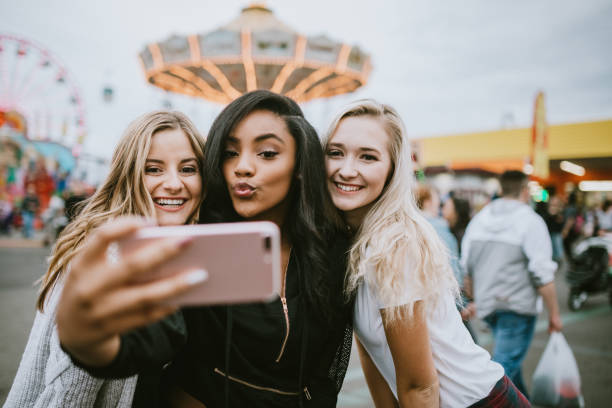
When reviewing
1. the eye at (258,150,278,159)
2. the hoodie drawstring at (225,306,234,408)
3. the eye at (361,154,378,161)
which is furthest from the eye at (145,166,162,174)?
the eye at (361,154,378,161)

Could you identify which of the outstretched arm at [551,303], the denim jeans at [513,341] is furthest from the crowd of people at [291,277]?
the outstretched arm at [551,303]

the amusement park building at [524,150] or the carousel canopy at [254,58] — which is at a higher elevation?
the carousel canopy at [254,58]

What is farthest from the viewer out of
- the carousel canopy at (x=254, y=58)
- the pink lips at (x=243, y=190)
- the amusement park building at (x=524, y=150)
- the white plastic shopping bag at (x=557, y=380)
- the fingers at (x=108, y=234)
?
the amusement park building at (x=524, y=150)

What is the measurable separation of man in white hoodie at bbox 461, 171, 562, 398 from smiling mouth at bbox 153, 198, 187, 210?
2986 mm

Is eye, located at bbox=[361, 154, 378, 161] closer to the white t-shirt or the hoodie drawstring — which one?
the white t-shirt

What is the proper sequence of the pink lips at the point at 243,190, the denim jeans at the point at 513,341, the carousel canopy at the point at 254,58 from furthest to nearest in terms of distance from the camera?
the carousel canopy at the point at 254,58
the denim jeans at the point at 513,341
the pink lips at the point at 243,190

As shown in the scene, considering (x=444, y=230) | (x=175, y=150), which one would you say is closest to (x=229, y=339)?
(x=175, y=150)

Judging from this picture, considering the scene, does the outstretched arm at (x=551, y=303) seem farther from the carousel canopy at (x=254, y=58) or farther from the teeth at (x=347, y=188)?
the carousel canopy at (x=254, y=58)

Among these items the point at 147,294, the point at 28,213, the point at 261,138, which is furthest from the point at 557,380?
the point at 28,213

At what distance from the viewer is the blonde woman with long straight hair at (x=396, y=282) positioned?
57.5 inches

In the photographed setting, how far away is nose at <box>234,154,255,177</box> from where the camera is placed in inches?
58.6

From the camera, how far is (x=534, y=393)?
11.3ft

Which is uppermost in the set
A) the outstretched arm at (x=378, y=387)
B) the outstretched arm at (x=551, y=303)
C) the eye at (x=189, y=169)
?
the eye at (x=189, y=169)

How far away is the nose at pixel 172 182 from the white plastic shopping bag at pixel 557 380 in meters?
3.33
